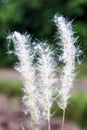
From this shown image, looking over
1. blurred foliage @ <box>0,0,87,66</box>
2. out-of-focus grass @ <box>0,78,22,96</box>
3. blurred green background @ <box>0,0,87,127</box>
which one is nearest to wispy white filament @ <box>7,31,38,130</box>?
out-of-focus grass @ <box>0,78,22,96</box>

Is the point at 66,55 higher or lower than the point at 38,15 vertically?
lower

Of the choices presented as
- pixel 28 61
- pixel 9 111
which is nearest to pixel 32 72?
pixel 28 61

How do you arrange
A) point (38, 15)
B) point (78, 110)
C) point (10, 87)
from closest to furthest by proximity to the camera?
point (78, 110) → point (10, 87) → point (38, 15)

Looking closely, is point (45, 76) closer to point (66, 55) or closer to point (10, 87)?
point (66, 55)

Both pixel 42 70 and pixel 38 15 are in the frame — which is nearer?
pixel 42 70

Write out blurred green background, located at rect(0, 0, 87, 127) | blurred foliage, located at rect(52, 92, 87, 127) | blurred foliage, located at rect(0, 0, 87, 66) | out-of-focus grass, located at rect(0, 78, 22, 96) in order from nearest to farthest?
blurred foliage, located at rect(52, 92, 87, 127) → out-of-focus grass, located at rect(0, 78, 22, 96) → blurred green background, located at rect(0, 0, 87, 127) → blurred foliage, located at rect(0, 0, 87, 66)

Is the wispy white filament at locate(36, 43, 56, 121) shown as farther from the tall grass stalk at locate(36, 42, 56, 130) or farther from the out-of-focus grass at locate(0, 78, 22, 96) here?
the out-of-focus grass at locate(0, 78, 22, 96)

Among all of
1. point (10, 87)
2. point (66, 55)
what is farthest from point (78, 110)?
point (66, 55)

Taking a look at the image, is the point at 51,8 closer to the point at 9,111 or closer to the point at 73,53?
the point at 9,111

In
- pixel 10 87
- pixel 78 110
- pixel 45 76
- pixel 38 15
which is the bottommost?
pixel 45 76
